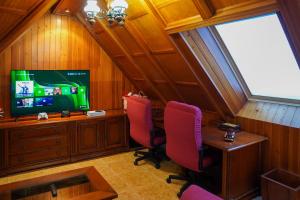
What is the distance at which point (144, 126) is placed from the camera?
3.60 metres

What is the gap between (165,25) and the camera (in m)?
2.77

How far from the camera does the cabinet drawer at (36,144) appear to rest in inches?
137

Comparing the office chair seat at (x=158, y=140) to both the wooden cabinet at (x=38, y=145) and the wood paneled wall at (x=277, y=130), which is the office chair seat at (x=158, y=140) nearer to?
the wood paneled wall at (x=277, y=130)

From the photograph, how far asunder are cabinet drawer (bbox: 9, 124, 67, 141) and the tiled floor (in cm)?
52

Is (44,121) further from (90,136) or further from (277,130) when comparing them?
(277,130)

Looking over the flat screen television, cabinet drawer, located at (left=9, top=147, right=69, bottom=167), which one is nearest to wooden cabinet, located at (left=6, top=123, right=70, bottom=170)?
cabinet drawer, located at (left=9, top=147, right=69, bottom=167)

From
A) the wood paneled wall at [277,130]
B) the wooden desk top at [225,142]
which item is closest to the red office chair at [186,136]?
the wooden desk top at [225,142]

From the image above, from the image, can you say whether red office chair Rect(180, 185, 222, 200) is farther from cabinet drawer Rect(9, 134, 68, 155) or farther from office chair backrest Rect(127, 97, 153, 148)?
cabinet drawer Rect(9, 134, 68, 155)

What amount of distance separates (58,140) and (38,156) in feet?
1.14

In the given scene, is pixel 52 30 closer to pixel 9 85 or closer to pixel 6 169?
pixel 9 85

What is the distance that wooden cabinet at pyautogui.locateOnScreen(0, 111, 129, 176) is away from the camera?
3.45 meters

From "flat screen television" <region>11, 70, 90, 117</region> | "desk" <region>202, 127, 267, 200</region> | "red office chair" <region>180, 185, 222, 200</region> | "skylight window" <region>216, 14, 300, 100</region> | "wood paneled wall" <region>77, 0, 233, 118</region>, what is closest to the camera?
"red office chair" <region>180, 185, 222, 200</region>

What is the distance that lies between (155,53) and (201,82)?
30.1 inches

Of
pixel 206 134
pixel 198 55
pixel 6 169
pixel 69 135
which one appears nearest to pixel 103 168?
pixel 69 135
